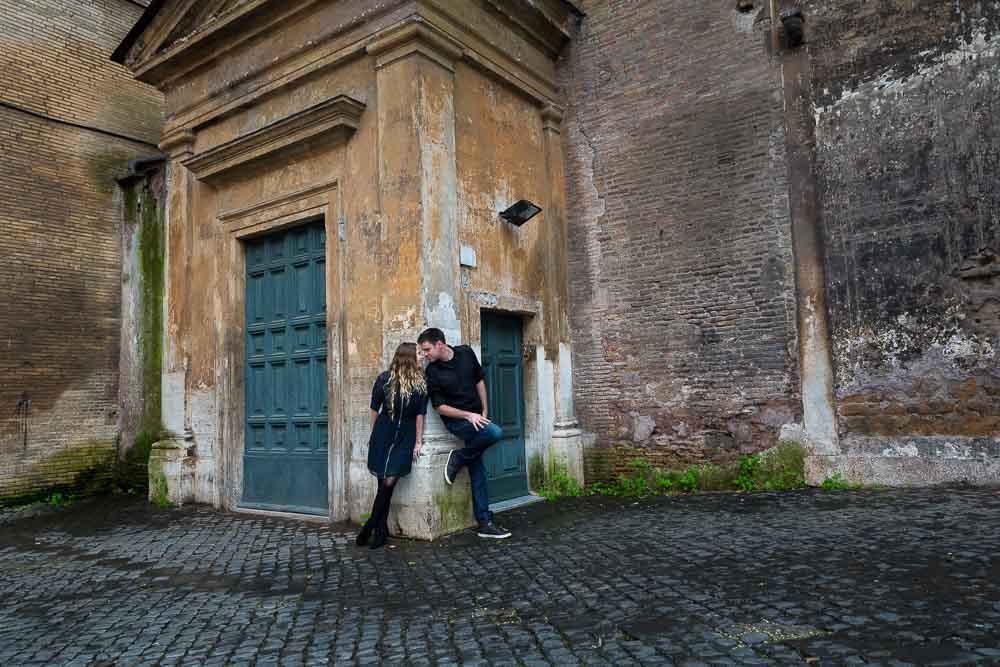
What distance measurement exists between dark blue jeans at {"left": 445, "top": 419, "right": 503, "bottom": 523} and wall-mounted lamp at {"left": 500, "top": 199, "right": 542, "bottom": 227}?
9.07 ft

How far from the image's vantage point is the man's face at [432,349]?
610 centimetres

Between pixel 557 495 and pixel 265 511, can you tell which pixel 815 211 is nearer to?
pixel 557 495

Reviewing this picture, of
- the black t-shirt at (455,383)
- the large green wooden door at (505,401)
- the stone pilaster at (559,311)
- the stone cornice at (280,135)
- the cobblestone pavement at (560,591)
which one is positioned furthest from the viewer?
the stone pilaster at (559,311)

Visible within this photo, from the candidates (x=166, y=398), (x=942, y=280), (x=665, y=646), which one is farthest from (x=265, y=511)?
(x=942, y=280)

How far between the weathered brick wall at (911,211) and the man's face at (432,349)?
4.24 m

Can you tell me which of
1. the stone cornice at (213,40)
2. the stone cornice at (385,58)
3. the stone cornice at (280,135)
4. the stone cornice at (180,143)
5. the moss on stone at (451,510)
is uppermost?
the stone cornice at (213,40)

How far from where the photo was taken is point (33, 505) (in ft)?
31.0

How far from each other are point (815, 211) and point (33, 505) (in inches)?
426

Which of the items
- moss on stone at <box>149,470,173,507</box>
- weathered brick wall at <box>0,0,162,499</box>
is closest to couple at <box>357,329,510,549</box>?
moss on stone at <box>149,470,173,507</box>

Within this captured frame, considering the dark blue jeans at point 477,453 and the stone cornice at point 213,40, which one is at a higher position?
the stone cornice at point 213,40

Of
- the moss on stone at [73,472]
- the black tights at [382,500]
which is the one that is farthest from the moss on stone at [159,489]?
the black tights at [382,500]

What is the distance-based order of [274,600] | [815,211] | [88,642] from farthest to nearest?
[815,211] → [274,600] → [88,642]

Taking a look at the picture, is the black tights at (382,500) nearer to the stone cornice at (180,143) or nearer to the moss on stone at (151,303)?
the stone cornice at (180,143)

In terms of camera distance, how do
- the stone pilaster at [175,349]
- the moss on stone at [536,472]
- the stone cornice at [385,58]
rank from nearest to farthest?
1. the stone cornice at [385,58]
2. the moss on stone at [536,472]
3. the stone pilaster at [175,349]
